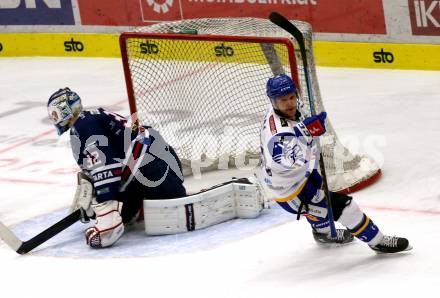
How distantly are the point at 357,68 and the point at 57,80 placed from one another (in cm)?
277

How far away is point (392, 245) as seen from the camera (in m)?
4.89

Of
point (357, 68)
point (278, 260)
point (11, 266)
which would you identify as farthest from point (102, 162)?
point (357, 68)

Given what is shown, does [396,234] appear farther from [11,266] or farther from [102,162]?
[11,266]

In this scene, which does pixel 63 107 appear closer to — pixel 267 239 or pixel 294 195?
pixel 267 239

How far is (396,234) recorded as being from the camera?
17.5 ft

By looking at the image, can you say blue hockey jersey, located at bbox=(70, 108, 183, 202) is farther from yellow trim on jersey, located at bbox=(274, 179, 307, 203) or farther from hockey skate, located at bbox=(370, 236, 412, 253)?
hockey skate, located at bbox=(370, 236, 412, 253)

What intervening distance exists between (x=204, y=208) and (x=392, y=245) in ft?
4.05

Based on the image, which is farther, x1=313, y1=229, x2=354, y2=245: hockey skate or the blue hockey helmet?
x1=313, y1=229, x2=354, y2=245: hockey skate

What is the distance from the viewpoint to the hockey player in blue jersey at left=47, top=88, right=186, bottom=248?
5.63 metres

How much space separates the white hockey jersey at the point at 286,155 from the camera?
15.5ft

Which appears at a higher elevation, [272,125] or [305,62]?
[305,62]

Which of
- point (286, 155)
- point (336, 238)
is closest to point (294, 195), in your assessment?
point (286, 155)

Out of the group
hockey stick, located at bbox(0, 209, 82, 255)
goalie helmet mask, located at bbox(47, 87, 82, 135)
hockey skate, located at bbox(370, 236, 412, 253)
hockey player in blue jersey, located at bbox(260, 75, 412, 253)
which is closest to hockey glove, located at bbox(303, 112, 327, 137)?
hockey player in blue jersey, located at bbox(260, 75, 412, 253)

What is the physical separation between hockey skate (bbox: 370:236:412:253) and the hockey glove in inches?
24.9
